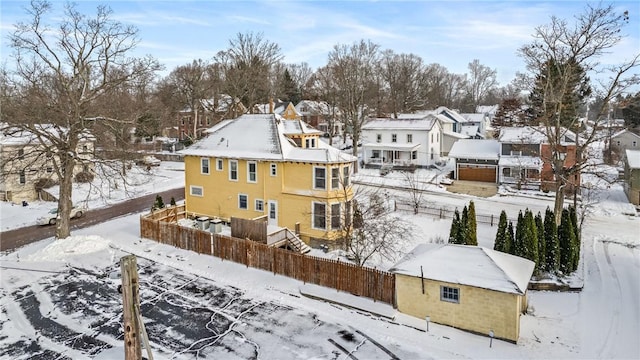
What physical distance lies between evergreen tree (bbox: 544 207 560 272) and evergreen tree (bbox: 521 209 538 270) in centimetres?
122

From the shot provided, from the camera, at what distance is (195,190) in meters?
28.3

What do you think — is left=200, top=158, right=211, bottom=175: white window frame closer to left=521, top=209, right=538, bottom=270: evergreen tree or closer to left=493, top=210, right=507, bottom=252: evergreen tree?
left=493, top=210, right=507, bottom=252: evergreen tree

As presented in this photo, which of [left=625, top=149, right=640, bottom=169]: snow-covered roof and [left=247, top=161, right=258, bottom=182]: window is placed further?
[left=625, top=149, right=640, bottom=169]: snow-covered roof

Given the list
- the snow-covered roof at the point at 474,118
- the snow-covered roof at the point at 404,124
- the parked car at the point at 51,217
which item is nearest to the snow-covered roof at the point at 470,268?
the parked car at the point at 51,217

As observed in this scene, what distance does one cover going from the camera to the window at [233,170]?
26344 mm

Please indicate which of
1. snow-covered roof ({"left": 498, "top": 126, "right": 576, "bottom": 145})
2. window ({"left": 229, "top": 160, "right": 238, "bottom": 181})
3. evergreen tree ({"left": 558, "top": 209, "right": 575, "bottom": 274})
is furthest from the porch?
evergreen tree ({"left": 558, "top": 209, "right": 575, "bottom": 274})

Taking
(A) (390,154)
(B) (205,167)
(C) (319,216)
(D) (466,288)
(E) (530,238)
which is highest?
(A) (390,154)

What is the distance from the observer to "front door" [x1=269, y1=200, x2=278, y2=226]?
25281mm

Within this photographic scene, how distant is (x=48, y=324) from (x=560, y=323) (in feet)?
56.4

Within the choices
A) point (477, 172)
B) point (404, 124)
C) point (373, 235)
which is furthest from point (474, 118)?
point (373, 235)

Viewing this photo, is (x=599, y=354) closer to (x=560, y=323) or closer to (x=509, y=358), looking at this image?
(x=560, y=323)

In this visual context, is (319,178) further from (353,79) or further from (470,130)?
(470,130)

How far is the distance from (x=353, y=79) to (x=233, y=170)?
29.4 metres

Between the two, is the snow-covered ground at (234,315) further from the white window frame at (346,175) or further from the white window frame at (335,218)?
the white window frame at (346,175)
